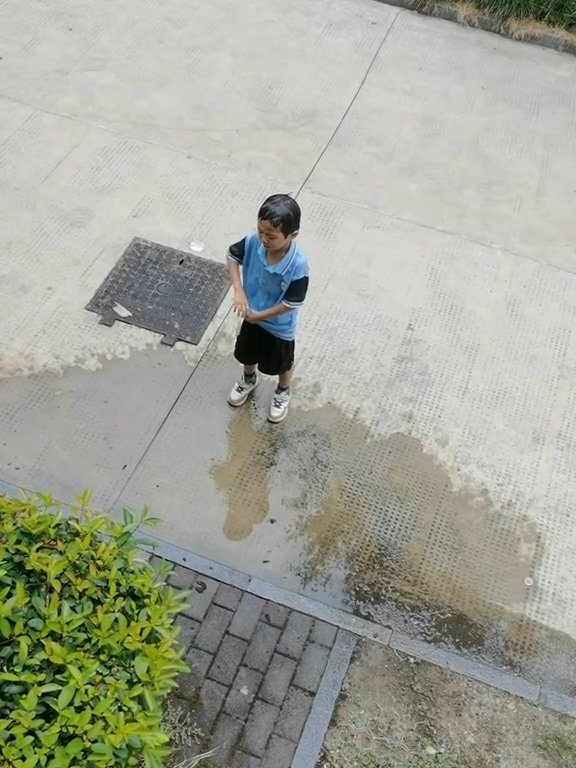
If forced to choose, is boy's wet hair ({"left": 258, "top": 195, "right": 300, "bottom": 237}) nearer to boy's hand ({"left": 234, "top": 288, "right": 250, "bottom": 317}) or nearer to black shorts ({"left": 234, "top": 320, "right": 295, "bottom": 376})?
boy's hand ({"left": 234, "top": 288, "right": 250, "bottom": 317})

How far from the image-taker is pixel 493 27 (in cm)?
694

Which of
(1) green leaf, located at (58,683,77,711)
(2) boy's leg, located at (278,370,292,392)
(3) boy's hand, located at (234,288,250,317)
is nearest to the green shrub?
(1) green leaf, located at (58,683,77,711)

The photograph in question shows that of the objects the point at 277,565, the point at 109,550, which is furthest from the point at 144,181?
the point at 109,550

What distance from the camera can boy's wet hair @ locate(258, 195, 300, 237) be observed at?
2.90m

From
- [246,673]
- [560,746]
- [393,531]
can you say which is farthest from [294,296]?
[560,746]

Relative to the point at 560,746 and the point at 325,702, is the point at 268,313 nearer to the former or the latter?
the point at 325,702

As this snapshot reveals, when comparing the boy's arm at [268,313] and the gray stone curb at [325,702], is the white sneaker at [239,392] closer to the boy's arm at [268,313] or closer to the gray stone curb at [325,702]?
the boy's arm at [268,313]

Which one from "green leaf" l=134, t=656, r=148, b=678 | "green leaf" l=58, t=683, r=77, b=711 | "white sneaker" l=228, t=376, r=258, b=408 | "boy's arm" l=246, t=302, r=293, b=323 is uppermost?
"boy's arm" l=246, t=302, r=293, b=323

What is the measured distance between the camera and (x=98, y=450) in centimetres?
380

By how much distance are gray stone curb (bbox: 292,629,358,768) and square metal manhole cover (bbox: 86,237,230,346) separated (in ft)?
6.42

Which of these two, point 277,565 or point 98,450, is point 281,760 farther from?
point 98,450

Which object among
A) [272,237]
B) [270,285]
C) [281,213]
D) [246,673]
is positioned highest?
[281,213]

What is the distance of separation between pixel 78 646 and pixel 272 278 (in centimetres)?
176

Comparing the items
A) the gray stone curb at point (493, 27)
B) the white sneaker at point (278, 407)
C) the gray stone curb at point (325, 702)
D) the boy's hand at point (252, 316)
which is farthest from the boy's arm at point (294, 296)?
the gray stone curb at point (493, 27)
